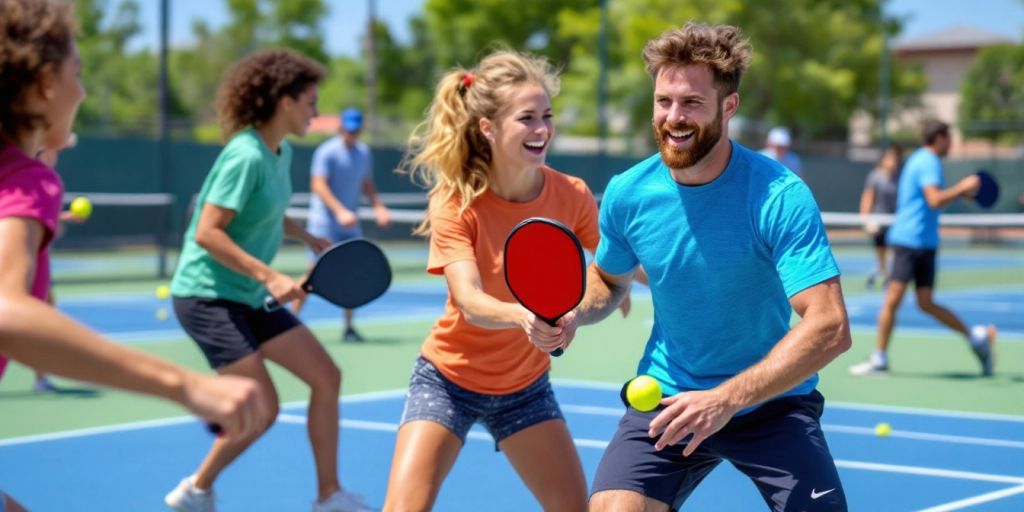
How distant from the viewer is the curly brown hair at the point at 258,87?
19.4ft

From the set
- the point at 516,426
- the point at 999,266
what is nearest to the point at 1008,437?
the point at 516,426

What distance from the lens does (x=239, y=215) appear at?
5.65 metres

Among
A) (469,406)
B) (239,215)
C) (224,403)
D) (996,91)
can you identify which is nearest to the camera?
(224,403)

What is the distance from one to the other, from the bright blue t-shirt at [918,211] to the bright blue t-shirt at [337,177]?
15.3ft

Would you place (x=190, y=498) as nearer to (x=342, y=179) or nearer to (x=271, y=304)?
(x=271, y=304)

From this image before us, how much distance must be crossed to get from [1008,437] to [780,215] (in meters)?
4.79

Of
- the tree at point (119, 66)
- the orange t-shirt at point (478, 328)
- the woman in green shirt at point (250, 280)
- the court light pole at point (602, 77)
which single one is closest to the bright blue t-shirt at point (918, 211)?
the woman in green shirt at point (250, 280)

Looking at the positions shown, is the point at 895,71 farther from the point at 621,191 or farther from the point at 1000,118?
the point at 621,191

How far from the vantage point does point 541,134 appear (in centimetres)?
449

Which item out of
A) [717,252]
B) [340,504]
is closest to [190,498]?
[340,504]

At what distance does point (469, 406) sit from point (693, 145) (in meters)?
1.21

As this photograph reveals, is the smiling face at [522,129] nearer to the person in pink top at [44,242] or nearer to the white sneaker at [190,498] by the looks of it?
the person in pink top at [44,242]

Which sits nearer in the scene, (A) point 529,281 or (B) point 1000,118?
(A) point 529,281

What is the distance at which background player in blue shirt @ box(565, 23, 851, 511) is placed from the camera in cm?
365
